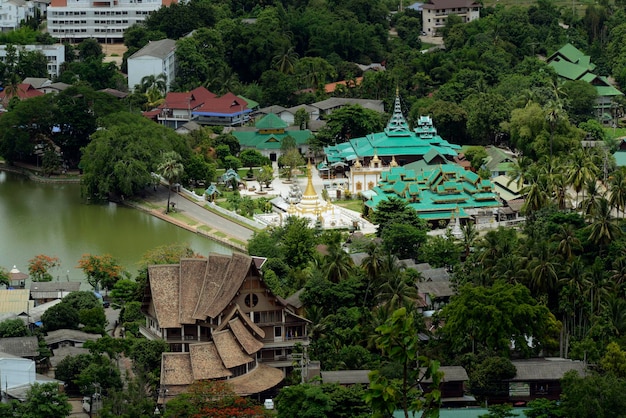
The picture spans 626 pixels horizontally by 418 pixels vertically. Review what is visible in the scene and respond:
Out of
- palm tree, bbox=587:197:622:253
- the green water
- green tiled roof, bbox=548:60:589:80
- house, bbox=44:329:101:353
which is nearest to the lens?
house, bbox=44:329:101:353

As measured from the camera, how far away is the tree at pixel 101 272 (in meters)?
54.3

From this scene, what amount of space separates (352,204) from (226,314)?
79.9 feet

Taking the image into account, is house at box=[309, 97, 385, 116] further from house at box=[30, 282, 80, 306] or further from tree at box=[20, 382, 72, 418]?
tree at box=[20, 382, 72, 418]

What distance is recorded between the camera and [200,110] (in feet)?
276

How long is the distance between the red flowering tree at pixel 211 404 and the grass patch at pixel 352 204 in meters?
27.2

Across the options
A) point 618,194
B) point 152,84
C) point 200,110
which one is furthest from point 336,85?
point 618,194

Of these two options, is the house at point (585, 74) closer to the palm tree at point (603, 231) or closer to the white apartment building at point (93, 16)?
the white apartment building at point (93, 16)

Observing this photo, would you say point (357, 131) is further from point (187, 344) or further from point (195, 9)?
point (187, 344)

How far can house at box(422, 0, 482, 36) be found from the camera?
349 ft

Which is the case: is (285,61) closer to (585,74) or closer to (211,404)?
(585,74)

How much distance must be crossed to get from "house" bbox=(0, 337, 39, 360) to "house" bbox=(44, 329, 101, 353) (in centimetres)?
112

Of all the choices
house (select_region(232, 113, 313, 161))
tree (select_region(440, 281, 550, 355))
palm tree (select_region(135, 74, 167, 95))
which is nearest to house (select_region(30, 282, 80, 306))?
tree (select_region(440, 281, 550, 355))

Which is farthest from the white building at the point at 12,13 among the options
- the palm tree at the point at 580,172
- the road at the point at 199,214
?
the palm tree at the point at 580,172

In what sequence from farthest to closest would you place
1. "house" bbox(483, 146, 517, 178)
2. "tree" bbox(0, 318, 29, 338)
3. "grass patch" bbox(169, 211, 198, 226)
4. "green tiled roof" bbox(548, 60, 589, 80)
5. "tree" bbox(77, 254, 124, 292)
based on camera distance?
1. "green tiled roof" bbox(548, 60, 589, 80)
2. "house" bbox(483, 146, 517, 178)
3. "grass patch" bbox(169, 211, 198, 226)
4. "tree" bbox(77, 254, 124, 292)
5. "tree" bbox(0, 318, 29, 338)
